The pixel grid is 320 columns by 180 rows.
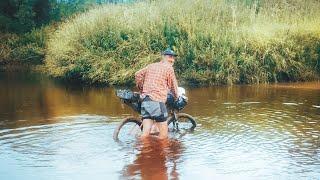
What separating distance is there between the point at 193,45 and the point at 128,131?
27.9 ft

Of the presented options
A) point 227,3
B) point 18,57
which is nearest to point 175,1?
point 227,3

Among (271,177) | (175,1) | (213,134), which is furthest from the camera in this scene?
(175,1)

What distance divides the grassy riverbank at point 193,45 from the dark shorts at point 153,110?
8.31 meters

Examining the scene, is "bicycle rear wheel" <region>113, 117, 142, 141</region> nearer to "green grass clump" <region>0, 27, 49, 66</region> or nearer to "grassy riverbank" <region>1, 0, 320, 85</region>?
"grassy riverbank" <region>1, 0, 320, 85</region>

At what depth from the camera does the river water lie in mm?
8008

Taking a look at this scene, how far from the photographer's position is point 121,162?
8.50 meters

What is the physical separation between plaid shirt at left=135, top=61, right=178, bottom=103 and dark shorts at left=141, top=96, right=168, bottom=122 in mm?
84

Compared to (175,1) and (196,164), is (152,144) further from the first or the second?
(175,1)

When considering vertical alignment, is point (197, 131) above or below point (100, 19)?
below

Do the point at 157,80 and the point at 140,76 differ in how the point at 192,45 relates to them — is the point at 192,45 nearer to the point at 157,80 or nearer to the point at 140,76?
the point at 140,76

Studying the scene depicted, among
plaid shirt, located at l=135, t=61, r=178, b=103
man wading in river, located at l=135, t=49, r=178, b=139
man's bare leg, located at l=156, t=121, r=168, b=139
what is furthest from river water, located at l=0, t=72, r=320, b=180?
plaid shirt, located at l=135, t=61, r=178, b=103

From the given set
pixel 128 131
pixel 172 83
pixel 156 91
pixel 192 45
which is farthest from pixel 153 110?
pixel 192 45

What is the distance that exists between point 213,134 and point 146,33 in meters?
9.17

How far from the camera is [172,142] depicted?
32.8 feet
